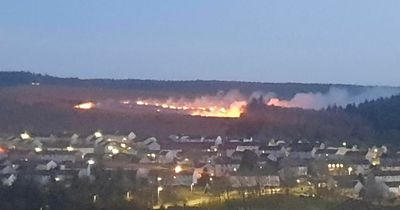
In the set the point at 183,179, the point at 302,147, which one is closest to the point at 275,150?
the point at 302,147

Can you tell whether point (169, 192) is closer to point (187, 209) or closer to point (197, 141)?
point (187, 209)

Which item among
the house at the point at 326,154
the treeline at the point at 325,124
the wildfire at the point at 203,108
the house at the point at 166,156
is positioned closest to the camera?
the house at the point at 166,156

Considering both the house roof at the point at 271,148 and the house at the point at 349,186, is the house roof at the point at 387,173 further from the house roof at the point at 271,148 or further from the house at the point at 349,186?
the house roof at the point at 271,148

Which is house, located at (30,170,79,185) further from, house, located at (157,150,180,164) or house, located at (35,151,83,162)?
house, located at (157,150,180,164)

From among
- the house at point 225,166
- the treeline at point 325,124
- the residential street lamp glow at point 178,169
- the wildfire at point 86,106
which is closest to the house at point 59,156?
the residential street lamp glow at point 178,169

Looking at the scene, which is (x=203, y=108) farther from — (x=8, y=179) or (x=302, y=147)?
(x=8, y=179)

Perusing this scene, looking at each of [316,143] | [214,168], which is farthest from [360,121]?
[214,168]

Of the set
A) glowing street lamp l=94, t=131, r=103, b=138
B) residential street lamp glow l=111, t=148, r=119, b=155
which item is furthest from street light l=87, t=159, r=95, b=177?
glowing street lamp l=94, t=131, r=103, b=138
